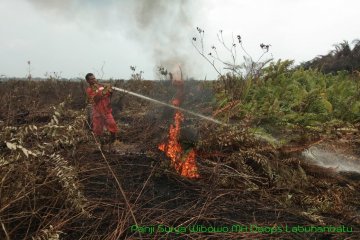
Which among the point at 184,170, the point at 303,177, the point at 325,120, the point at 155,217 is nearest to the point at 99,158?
the point at 184,170

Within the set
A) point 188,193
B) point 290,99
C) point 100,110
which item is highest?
point 290,99

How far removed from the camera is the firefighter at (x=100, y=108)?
7.42 meters

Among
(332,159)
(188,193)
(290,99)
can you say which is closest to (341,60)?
(290,99)

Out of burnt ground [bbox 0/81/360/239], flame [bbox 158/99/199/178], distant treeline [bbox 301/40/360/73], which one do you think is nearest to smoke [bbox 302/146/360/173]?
burnt ground [bbox 0/81/360/239]

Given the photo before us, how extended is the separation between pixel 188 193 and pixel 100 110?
4.07 m

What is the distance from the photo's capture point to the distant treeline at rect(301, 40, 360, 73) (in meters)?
14.2

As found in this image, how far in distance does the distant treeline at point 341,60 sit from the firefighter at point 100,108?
9.67 metres

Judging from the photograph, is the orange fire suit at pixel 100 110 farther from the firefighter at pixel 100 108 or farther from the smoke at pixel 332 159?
the smoke at pixel 332 159

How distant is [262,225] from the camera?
3.41 meters

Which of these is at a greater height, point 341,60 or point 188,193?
point 341,60

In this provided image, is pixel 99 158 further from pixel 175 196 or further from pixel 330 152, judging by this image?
pixel 330 152

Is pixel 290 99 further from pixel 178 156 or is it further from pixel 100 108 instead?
pixel 178 156

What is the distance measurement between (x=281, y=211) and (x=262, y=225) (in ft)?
1.65

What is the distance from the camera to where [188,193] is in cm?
410
